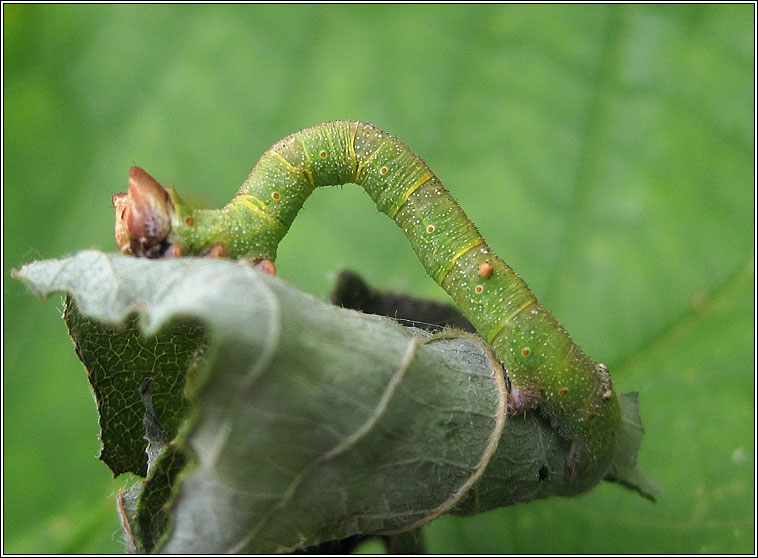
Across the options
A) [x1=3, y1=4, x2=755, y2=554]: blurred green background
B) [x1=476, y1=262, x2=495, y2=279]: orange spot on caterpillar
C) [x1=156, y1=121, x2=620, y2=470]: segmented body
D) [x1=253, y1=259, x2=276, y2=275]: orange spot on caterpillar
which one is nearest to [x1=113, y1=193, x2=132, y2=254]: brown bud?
[x1=156, y1=121, x2=620, y2=470]: segmented body

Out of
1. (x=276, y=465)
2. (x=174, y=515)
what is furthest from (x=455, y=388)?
(x=174, y=515)

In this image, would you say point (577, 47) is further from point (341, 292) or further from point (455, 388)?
point (455, 388)

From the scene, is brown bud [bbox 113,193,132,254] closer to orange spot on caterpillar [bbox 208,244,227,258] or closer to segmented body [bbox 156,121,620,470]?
segmented body [bbox 156,121,620,470]

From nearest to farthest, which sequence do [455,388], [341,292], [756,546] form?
1. [455,388]
2. [341,292]
3. [756,546]

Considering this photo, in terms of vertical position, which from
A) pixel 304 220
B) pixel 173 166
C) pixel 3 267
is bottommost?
pixel 3 267

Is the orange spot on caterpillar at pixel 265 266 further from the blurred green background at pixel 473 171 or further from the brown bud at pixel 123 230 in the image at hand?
the blurred green background at pixel 473 171

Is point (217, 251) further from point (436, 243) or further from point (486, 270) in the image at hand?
point (486, 270)

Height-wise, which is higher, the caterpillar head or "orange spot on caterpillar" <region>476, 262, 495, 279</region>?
the caterpillar head

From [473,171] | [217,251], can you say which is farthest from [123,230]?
[473,171]

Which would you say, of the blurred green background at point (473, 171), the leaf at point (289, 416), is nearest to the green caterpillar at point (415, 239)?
the leaf at point (289, 416)
